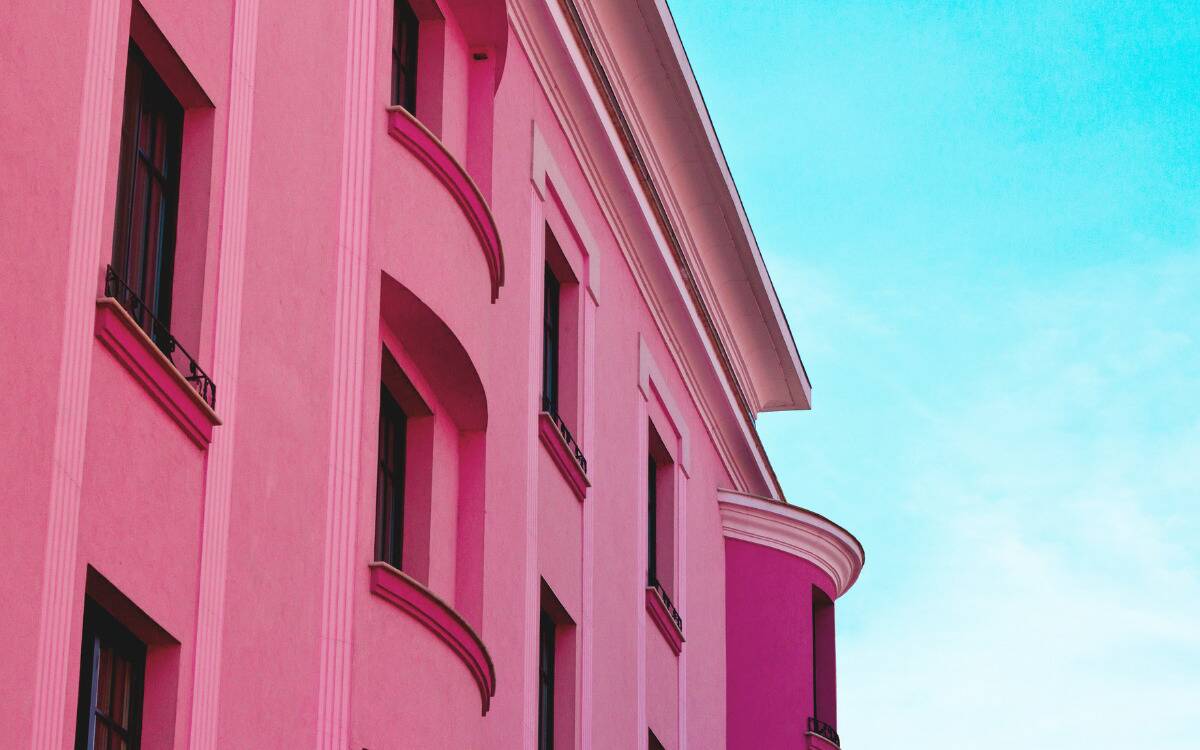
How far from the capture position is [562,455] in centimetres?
2223

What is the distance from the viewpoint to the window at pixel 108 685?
39.9ft

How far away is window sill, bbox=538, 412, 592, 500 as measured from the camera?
853 inches

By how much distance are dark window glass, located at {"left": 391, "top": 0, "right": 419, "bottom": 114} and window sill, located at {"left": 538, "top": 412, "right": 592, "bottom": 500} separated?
3820 mm

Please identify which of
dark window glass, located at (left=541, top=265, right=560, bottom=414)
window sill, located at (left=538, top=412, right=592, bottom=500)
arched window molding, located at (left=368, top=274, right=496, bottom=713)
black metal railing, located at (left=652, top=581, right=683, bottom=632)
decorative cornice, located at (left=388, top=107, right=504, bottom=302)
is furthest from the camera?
black metal railing, located at (left=652, top=581, right=683, bottom=632)

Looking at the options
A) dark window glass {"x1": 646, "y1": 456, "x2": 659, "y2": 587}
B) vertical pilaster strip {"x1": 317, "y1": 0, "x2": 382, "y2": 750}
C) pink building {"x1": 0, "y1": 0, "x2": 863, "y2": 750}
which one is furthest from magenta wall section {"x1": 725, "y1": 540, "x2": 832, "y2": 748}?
vertical pilaster strip {"x1": 317, "y1": 0, "x2": 382, "y2": 750}

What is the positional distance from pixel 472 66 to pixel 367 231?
4499 millimetres

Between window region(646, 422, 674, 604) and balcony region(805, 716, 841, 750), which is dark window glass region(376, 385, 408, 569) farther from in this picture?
balcony region(805, 716, 841, 750)

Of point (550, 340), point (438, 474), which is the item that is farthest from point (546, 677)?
point (438, 474)

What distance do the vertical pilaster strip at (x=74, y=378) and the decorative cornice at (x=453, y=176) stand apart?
4699 millimetres

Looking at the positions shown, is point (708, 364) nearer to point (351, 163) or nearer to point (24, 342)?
point (351, 163)

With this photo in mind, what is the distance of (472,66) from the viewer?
2064 cm

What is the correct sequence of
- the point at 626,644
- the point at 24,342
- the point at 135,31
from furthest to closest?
1. the point at 626,644
2. the point at 135,31
3. the point at 24,342

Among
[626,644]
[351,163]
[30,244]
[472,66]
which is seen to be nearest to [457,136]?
[472,66]

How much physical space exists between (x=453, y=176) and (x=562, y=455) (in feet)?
16.2
